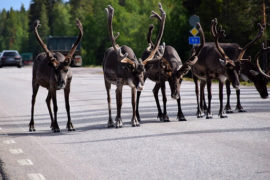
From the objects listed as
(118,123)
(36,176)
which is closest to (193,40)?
(118,123)

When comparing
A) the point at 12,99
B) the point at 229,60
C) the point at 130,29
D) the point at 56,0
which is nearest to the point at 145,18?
the point at 130,29

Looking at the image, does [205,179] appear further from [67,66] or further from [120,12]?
[120,12]

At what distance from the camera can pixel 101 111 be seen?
1569 centimetres

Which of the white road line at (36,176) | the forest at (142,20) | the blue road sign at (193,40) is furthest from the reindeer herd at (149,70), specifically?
the forest at (142,20)

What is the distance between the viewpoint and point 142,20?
84.6 m

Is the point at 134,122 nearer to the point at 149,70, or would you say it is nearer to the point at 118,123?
the point at 118,123

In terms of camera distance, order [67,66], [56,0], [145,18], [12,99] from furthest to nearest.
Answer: [56,0] < [145,18] < [12,99] < [67,66]

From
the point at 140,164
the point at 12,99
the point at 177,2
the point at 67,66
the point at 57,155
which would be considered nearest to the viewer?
the point at 140,164

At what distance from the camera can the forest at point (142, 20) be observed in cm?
4528

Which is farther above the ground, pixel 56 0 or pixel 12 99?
pixel 56 0

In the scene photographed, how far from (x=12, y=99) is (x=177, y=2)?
115 feet

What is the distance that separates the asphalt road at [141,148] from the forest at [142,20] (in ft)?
93.7

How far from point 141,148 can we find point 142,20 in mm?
76206

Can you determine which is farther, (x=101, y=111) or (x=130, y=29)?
(x=130, y=29)
